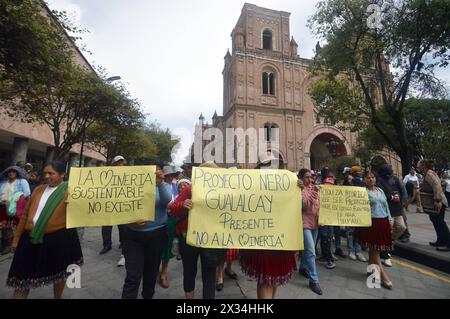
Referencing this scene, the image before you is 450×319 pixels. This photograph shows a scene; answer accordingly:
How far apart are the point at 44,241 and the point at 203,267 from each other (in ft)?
5.49

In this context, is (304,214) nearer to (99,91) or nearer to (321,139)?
(99,91)

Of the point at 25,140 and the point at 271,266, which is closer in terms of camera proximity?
the point at 271,266

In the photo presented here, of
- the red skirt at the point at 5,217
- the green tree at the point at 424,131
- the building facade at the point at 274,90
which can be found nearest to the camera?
the red skirt at the point at 5,217

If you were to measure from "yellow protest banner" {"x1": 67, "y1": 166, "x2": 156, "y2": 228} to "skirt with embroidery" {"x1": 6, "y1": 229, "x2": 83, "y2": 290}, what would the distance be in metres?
0.31

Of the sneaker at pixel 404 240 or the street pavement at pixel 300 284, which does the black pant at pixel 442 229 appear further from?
the street pavement at pixel 300 284

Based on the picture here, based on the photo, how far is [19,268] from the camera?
2561 mm

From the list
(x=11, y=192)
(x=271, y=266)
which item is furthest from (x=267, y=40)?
(x=271, y=266)

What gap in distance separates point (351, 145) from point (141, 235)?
3074 centimetres

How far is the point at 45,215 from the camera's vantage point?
2588 mm

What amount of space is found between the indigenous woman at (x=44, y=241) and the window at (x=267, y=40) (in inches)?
1206

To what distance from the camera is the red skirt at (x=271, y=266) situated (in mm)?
2678

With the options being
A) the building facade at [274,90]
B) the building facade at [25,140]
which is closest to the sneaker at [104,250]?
the building facade at [25,140]

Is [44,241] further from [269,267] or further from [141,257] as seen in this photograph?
[269,267]
